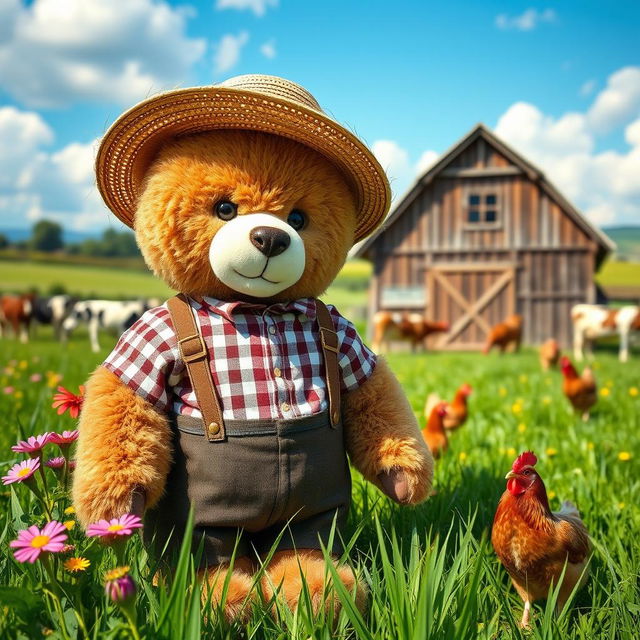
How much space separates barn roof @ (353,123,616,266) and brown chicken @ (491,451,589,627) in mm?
12009

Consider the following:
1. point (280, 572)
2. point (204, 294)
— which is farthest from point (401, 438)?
point (204, 294)

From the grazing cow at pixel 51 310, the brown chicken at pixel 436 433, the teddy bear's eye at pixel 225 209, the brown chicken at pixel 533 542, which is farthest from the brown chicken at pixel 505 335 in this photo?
the grazing cow at pixel 51 310

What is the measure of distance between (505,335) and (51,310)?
1219 centimetres

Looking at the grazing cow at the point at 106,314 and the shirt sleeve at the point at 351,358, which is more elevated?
the shirt sleeve at the point at 351,358

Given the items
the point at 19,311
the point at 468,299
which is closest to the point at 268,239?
the point at 468,299

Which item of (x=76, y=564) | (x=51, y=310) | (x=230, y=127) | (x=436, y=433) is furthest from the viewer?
(x=51, y=310)

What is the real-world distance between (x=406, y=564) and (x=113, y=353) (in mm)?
1125

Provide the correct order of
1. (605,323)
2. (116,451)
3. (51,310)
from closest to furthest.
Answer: (116,451)
(605,323)
(51,310)

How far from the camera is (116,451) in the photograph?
1.71 meters

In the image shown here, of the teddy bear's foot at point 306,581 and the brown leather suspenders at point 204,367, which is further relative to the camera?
the brown leather suspenders at point 204,367

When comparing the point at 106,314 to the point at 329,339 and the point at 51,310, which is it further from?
the point at 329,339

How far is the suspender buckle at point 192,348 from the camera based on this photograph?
1795 millimetres

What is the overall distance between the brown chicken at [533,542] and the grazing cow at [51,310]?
16950 millimetres

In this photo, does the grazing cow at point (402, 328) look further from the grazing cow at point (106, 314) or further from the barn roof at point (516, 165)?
the grazing cow at point (106, 314)
